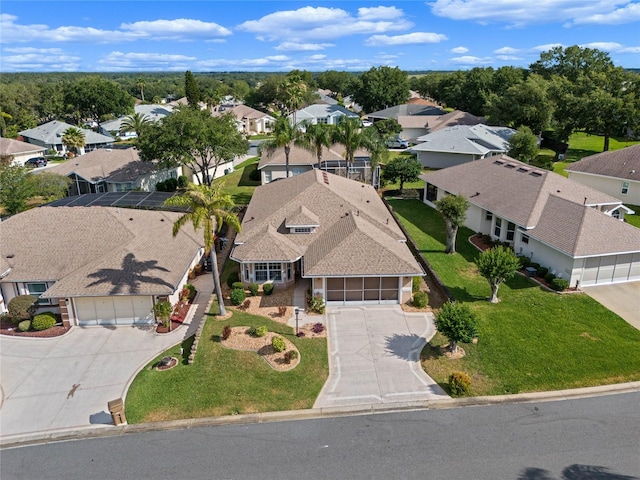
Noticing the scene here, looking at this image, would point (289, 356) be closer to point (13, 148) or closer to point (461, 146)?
point (461, 146)

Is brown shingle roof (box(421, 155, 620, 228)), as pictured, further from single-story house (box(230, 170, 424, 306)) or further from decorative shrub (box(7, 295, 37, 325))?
decorative shrub (box(7, 295, 37, 325))

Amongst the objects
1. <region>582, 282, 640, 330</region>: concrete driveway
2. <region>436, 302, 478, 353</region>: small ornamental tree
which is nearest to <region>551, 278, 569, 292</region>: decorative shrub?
Result: <region>582, 282, 640, 330</region>: concrete driveway

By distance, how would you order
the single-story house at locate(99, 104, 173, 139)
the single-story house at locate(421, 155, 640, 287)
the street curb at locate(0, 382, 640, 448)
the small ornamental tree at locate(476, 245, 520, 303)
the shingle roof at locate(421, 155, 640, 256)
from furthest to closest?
the single-story house at locate(99, 104, 173, 139) → the shingle roof at locate(421, 155, 640, 256) → the single-story house at locate(421, 155, 640, 287) → the small ornamental tree at locate(476, 245, 520, 303) → the street curb at locate(0, 382, 640, 448)

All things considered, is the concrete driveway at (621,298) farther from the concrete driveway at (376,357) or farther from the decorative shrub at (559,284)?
the concrete driveway at (376,357)

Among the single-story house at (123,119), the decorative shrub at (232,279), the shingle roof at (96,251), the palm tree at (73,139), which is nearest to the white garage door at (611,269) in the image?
the decorative shrub at (232,279)

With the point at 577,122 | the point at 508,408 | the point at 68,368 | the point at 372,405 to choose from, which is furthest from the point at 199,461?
the point at 577,122

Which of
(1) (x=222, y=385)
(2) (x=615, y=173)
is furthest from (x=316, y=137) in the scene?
(1) (x=222, y=385)
